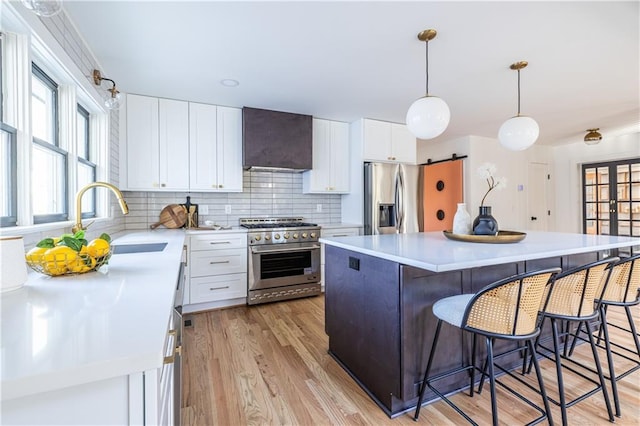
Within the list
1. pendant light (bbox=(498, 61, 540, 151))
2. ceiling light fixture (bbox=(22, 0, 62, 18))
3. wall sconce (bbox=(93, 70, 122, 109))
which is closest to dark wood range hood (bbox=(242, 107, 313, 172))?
wall sconce (bbox=(93, 70, 122, 109))

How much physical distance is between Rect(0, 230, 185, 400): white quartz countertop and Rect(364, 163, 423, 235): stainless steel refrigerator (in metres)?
3.10

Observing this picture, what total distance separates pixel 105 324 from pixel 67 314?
0.15 m

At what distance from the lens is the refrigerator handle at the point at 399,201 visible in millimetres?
4008

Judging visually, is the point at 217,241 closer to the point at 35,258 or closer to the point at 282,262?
the point at 282,262

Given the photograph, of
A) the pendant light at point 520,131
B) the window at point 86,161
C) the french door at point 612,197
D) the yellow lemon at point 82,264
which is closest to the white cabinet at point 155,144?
the window at point 86,161

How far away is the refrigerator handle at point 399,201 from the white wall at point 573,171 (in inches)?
160

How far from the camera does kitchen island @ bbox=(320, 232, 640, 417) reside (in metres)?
1.56

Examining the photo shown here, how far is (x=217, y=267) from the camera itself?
10.6 ft

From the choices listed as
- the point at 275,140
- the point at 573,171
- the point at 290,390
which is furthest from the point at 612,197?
the point at 290,390

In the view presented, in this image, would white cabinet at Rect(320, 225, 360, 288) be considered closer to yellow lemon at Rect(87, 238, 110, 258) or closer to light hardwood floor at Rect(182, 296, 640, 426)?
light hardwood floor at Rect(182, 296, 640, 426)

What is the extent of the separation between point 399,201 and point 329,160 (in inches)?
43.9

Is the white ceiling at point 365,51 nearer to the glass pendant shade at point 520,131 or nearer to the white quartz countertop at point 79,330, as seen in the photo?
the glass pendant shade at point 520,131

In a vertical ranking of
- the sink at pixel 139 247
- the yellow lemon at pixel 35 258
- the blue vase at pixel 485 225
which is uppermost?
the blue vase at pixel 485 225

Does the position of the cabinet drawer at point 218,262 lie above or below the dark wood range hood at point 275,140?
below
